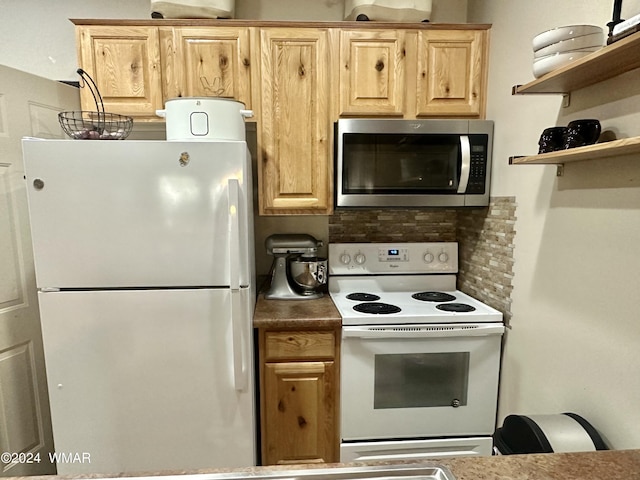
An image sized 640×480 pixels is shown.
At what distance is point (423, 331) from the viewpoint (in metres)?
1.65

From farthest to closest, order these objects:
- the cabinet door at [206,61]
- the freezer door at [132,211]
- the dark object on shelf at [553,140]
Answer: the cabinet door at [206,61] → the freezer door at [132,211] → the dark object on shelf at [553,140]

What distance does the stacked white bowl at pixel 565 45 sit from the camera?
100 cm

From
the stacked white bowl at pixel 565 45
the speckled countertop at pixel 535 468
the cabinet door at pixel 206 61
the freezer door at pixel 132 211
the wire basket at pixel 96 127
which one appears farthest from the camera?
the cabinet door at pixel 206 61

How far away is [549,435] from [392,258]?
121 cm

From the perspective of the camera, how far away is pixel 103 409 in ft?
4.91

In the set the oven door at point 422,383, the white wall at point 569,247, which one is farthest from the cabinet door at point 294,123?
the white wall at point 569,247

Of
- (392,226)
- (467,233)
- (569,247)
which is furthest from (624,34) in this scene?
(392,226)

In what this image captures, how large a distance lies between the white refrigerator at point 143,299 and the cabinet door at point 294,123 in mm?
406

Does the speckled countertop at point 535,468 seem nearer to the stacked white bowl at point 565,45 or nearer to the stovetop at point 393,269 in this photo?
the stacked white bowl at point 565,45

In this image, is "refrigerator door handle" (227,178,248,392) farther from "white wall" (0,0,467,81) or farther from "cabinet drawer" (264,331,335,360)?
"white wall" (0,0,467,81)

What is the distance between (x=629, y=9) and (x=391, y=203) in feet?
3.49

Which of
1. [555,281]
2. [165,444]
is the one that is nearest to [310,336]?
[165,444]

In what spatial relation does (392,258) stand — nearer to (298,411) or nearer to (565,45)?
(298,411)

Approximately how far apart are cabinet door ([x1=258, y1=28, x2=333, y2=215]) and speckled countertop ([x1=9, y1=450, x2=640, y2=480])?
1339mm
